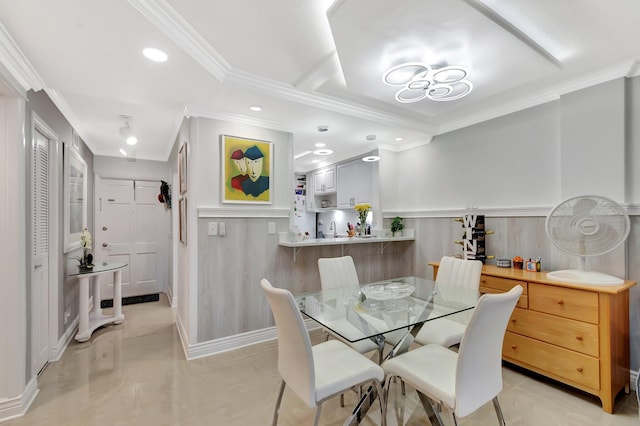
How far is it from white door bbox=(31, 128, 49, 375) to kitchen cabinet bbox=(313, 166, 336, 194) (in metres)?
3.70

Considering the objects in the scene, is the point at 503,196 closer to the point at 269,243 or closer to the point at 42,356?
the point at 269,243

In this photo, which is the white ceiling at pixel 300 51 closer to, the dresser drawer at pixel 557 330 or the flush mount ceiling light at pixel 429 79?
the flush mount ceiling light at pixel 429 79

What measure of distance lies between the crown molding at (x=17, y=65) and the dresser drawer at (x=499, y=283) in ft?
12.2

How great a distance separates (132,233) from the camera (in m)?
4.79

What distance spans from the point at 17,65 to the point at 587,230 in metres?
3.97

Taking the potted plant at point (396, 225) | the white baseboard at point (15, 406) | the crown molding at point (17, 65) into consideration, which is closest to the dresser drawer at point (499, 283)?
the potted plant at point (396, 225)

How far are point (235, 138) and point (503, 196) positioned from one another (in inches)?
109

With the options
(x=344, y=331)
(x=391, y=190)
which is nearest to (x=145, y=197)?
(x=391, y=190)

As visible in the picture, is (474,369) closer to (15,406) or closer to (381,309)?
(381,309)

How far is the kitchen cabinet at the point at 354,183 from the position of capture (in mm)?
4355

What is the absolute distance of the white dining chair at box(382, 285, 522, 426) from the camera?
1.28 meters


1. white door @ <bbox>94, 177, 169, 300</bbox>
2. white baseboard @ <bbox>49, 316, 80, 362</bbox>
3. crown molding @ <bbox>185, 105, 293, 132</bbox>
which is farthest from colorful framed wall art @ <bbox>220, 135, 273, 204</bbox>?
white door @ <bbox>94, 177, 169, 300</bbox>

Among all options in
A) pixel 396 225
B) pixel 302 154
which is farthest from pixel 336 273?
pixel 302 154

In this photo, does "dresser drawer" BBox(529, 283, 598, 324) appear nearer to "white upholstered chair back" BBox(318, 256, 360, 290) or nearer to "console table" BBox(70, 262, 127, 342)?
"white upholstered chair back" BBox(318, 256, 360, 290)
